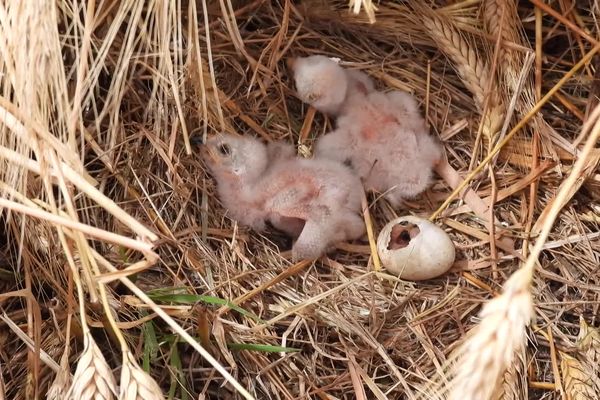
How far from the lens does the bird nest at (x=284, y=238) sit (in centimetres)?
139

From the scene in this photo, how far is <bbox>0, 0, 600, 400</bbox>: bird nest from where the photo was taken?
4.55 feet

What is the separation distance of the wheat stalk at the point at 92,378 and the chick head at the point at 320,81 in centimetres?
79

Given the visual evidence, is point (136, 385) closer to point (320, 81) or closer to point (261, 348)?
point (261, 348)

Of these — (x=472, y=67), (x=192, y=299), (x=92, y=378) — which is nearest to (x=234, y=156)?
(x=192, y=299)

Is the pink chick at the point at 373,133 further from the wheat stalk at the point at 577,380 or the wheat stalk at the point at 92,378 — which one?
the wheat stalk at the point at 92,378

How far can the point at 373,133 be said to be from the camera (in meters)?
1.68

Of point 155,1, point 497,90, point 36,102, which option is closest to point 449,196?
point 497,90

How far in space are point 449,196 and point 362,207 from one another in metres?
0.20

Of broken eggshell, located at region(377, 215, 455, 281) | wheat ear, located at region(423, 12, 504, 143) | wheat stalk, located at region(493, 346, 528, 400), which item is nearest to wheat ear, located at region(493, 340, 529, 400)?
wheat stalk, located at region(493, 346, 528, 400)

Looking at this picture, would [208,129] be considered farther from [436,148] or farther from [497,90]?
[497,90]

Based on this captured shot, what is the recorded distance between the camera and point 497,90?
5.37 ft

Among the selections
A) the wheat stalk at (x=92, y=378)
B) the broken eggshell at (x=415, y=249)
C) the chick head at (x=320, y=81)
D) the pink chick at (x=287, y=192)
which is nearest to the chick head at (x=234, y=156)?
the pink chick at (x=287, y=192)

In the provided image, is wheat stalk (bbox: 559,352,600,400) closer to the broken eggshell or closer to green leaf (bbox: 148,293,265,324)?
the broken eggshell

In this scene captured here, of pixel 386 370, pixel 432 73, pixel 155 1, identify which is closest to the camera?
pixel 155 1
